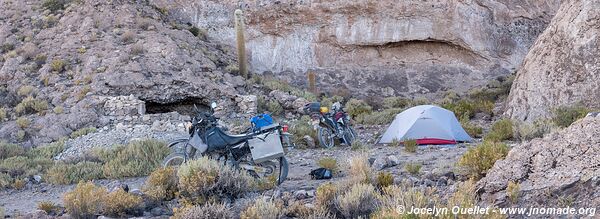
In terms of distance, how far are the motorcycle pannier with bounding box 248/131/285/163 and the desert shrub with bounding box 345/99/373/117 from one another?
37.8 ft

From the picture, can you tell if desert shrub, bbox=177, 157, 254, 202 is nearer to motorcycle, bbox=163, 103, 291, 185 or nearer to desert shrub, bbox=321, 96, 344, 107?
motorcycle, bbox=163, 103, 291, 185

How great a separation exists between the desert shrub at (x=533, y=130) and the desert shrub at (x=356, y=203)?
700 centimetres

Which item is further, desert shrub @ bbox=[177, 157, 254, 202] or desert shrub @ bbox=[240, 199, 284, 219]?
desert shrub @ bbox=[177, 157, 254, 202]

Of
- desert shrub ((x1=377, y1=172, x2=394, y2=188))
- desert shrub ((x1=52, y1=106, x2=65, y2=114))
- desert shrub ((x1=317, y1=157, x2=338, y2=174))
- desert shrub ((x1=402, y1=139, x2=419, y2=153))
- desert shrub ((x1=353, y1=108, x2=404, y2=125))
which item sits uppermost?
desert shrub ((x1=377, y1=172, x2=394, y2=188))

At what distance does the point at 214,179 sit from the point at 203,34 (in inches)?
734

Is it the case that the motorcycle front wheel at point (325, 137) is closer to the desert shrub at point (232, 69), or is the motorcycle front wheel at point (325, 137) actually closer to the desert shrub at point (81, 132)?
the desert shrub at point (81, 132)

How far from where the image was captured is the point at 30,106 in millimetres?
18344

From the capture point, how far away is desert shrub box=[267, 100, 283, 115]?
20042mm

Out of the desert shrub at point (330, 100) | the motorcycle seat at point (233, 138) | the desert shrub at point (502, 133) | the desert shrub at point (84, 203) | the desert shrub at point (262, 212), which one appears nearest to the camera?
the desert shrub at point (262, 212)

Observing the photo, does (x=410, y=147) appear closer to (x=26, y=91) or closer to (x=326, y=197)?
(x=326, y=197)

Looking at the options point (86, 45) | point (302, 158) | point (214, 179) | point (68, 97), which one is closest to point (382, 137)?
point (302, 158)

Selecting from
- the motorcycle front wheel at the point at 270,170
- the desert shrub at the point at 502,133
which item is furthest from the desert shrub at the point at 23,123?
the desert shrub at the point at 502,133

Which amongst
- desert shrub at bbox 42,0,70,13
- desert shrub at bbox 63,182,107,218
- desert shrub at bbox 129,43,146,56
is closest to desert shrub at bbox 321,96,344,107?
desert shrub at bbox 129,43,146,56

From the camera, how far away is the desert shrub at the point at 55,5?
2511 cm
